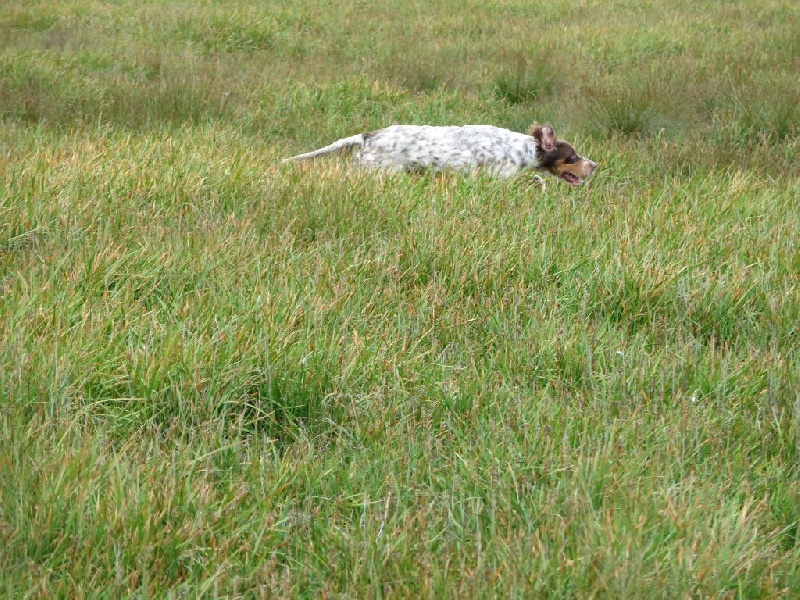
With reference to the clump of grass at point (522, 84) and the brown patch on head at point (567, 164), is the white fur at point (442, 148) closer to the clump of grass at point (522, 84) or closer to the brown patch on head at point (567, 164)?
the brown patch on head at point (567, 164)

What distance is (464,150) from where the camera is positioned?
22.2 ft

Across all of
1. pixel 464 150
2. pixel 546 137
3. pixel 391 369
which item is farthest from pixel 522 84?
pixel 391 369

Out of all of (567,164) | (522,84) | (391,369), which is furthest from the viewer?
(522,84)

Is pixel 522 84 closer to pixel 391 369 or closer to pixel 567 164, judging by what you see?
pixel 567 164

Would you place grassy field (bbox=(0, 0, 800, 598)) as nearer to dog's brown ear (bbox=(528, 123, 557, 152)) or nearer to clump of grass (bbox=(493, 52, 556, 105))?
dog's brown ear (bbox=(528, 123, 557, 152))

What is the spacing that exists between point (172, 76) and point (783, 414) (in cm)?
731

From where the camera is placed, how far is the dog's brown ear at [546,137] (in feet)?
22.2

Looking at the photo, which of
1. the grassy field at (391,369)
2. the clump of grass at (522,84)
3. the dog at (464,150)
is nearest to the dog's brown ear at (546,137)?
the dog at (464,150)

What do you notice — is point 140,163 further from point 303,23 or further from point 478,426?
point 303,23

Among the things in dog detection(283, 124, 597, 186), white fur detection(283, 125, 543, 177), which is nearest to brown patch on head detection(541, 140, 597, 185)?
dog detection(283, 124, 597, 186)

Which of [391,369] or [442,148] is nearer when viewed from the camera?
[391,369]

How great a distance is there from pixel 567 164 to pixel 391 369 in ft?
12.4

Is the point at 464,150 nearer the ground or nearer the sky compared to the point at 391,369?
nearer the ground

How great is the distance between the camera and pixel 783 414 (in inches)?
116
